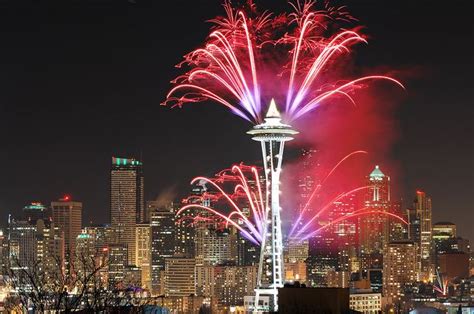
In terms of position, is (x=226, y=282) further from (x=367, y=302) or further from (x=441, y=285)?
(x=367, y=302)

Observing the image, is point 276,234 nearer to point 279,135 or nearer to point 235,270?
point 279,135

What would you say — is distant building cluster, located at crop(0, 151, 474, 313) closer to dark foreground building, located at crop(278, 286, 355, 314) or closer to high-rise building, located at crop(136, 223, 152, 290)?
high-rise building, located at crop(136, 223, 152, 290)

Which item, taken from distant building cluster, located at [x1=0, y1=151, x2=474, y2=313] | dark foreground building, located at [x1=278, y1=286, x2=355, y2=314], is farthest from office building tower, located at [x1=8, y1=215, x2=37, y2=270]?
dark foreground building, located at [x1=278, y1=286, x2=355, y2=314]

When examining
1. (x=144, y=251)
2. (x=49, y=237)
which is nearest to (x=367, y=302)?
(x=144, y=251)

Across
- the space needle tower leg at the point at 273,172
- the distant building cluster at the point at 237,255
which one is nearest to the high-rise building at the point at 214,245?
the distant building cluster at the point at 237,255

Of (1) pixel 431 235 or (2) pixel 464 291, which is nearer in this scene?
(2) pixel 464 291

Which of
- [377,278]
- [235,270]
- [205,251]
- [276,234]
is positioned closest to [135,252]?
[205,251]
